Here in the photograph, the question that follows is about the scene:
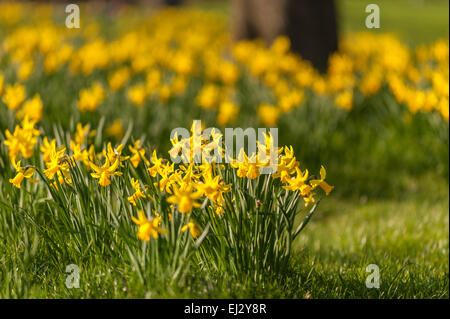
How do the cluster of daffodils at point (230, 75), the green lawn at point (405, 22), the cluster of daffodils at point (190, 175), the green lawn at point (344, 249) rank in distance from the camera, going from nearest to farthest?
1. the cluster of daffodils at point (190, 175)
2. the green lawn at point (344, 249)
3. the cluster of daffodils at point (230, 75)
4. the green lawn at point (405, 22)

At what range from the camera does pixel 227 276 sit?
2.29 meters

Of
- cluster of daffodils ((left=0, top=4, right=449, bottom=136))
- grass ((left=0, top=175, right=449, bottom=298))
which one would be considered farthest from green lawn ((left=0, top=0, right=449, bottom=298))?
cluster of daffodils ((left=0, top=4, right=449, bottom=136))

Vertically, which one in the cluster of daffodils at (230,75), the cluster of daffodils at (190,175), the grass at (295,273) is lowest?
the grass at (295,273)

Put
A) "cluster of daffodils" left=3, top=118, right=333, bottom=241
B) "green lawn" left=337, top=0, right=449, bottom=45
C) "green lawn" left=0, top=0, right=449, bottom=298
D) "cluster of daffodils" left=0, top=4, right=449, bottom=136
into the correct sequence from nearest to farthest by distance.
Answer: "cluster of daffodils" left=3, top=118, right=333, bottom=241
"green lawn" left=0, top=0, right=449, bottom=298
"cluster of daffodils" left=0, top=4, right=449, bottom=136
"green lawn" left=337, top=0, right=449, bottom=45

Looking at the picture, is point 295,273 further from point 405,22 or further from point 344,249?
point 405,22

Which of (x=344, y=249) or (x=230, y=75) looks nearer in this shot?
(x=344, y=249)

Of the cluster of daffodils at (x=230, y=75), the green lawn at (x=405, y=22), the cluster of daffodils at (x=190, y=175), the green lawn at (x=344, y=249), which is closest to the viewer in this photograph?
the cluster of daffodils at (x=190, y=175)

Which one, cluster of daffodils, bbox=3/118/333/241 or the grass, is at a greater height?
cluster of daffodils, bbox=3/118/333/241

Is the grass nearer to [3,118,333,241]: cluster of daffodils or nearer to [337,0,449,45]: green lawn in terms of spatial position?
[3,118,333,241]: cluster of daffodils

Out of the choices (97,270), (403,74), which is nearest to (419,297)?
(97,270)

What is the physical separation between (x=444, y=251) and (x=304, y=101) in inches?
90.6

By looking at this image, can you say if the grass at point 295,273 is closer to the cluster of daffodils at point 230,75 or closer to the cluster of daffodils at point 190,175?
the cluster of daffodils at point 190,175

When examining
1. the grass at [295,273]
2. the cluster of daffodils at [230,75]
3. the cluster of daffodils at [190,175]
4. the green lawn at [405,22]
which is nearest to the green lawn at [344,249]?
the grass at [295,273]

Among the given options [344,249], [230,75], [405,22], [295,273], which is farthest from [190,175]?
[405,22]
